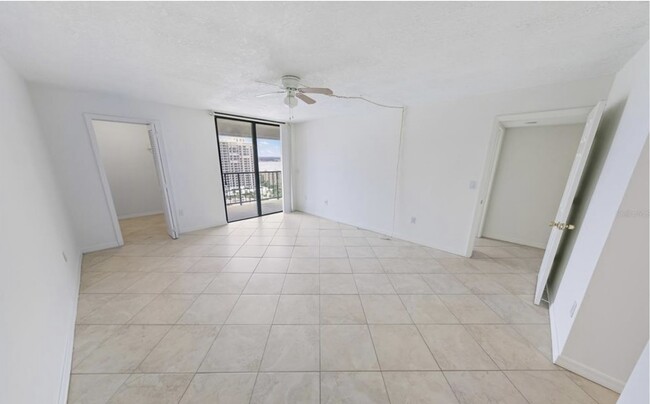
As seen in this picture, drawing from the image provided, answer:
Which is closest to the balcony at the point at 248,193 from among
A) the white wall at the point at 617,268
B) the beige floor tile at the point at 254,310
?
the beige floor tile at the point at 254,310

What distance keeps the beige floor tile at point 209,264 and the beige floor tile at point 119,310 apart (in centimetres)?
54

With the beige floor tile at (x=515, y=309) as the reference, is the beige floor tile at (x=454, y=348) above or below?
below

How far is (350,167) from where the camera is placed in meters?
4.04

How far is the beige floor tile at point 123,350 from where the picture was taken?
137 cm

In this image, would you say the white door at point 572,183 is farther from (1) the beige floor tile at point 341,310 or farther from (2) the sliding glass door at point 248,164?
(2) the sliding glass door at point 248,164

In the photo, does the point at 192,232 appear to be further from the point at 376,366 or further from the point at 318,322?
the point at 376,366

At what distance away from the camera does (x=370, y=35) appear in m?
1.35

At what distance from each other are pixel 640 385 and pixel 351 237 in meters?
2.94

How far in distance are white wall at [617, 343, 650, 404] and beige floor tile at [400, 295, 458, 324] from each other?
39.2 inches

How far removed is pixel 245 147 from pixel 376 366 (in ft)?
15.3

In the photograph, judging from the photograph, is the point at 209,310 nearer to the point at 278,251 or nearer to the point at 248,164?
the point at 278,251

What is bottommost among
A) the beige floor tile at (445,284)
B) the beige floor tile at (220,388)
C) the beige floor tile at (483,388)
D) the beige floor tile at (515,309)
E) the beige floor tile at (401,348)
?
the beige floor tile at (220,388)

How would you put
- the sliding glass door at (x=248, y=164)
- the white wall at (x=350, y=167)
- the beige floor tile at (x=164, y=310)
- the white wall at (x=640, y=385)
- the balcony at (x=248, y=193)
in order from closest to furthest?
1. the white wall at (x=640, y=385)
2. the beige floor tile at (x=164, y=310)
3. the white wall at (x=350, y=167)
4. the sliding glass door at (x=248, y=164)
5. the balcony at (x=248, y=193)

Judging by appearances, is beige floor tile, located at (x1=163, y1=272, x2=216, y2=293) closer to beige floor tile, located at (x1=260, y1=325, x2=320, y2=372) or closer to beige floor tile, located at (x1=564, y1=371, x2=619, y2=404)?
beige floor tile, located at (x1=260, y1=325, x2=320, y2=372)
